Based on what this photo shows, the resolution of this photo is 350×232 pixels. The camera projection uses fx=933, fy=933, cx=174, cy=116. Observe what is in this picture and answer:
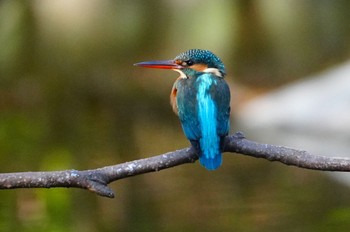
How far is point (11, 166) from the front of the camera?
5.36 m

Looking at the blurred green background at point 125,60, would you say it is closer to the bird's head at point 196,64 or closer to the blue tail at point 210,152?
the bird's head at point 196,64

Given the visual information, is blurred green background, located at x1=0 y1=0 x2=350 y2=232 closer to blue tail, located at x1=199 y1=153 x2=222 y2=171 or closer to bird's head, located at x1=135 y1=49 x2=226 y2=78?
bird's head, located at x1=135 y1=49 x2=226 y2=78

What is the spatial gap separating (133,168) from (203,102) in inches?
20.8

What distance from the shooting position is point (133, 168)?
2.00 meters

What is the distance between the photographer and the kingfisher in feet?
7.68

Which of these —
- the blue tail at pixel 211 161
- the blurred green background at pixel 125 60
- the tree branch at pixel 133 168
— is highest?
the tree branch at pixel 133 168

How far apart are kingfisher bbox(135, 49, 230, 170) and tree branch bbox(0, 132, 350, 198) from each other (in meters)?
0.14

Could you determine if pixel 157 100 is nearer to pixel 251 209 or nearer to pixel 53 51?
pixel 53 51

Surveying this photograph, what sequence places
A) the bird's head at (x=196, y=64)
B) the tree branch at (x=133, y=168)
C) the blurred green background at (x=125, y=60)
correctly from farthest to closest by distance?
the blurred green background at (x=125, y=60)
the bird's head at (x=196, y=64)
the tree branch at (x=133, y=168)

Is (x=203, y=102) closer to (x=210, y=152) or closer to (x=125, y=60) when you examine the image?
(x=210, y=152)

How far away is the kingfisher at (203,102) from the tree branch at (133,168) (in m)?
0.14

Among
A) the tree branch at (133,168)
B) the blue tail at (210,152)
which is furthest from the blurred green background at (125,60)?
the tree branch at (133,168)

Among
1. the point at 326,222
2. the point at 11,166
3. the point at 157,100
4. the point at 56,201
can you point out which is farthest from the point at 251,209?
the point at 157,100

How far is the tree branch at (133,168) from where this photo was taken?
6.40ft
